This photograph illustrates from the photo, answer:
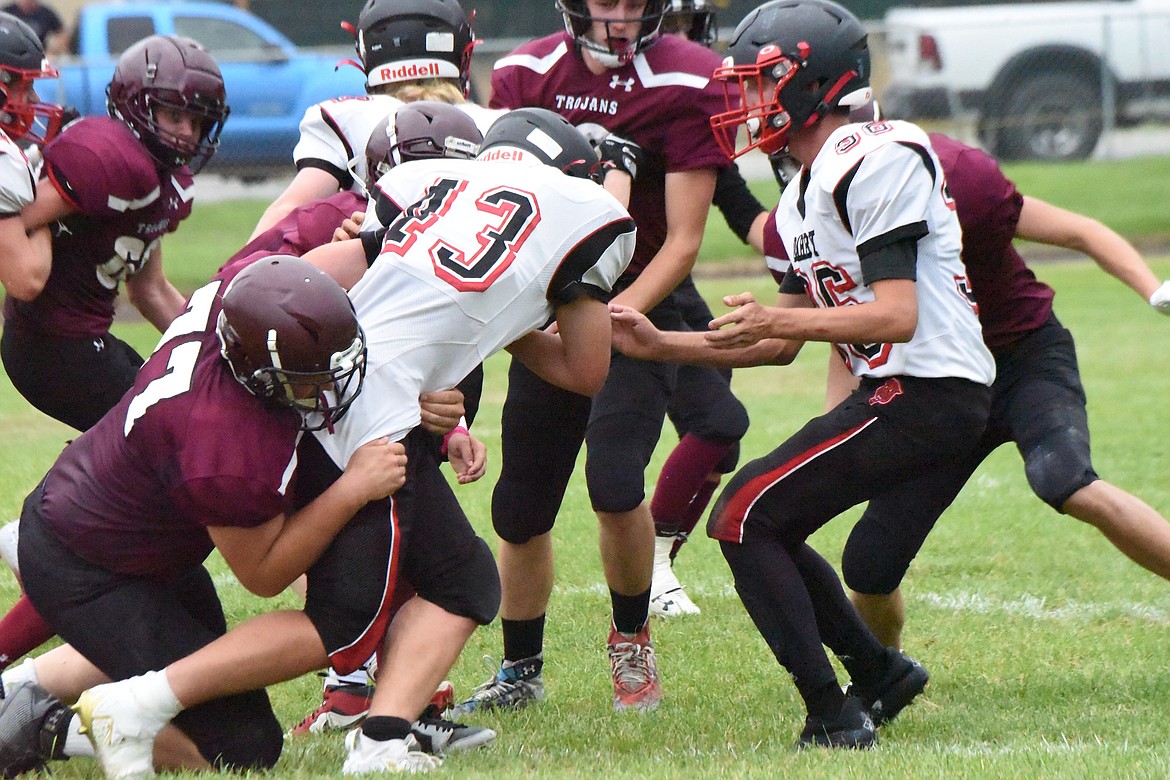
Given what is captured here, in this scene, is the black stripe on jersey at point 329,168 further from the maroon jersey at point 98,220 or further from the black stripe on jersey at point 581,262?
the black stripe on jersey at point 581,262

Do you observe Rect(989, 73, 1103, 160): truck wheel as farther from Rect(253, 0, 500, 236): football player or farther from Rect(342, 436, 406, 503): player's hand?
Rect(342, 436, 406, 503): player's hand

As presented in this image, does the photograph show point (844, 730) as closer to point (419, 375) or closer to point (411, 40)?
point (419, 375)

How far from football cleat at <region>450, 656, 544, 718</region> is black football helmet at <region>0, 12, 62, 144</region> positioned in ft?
7.22

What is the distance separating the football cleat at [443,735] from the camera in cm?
369

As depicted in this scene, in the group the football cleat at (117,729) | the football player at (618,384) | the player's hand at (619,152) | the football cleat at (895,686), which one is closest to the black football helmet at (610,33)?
the football player at (618,384)

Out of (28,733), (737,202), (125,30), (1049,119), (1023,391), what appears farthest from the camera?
(1049,119)

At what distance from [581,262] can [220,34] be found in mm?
12854

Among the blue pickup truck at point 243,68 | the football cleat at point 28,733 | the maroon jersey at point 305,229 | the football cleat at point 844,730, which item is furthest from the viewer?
the blue pickup truck at point 243,68

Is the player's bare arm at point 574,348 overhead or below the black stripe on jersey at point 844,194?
below

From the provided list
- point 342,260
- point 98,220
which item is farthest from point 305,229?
point 98,220

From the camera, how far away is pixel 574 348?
12.3 ft

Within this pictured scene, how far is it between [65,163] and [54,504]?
141cm

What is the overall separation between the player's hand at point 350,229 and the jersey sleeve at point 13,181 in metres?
1.08

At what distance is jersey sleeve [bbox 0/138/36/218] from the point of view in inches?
171
